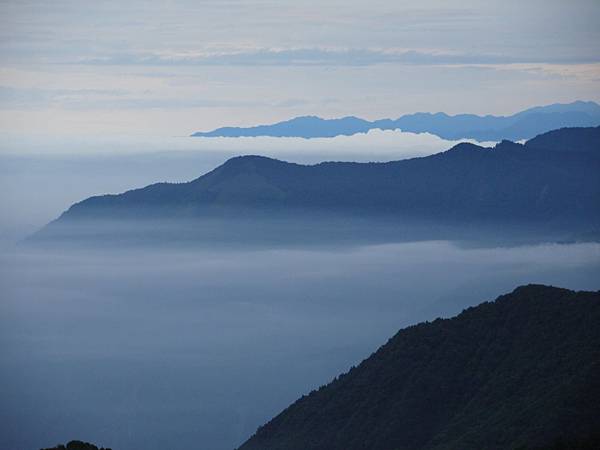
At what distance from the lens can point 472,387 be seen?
54.8 meters

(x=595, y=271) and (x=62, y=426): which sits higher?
(x=595, y=271)

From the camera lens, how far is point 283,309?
182 meters

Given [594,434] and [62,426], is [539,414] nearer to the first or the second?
[594,434]

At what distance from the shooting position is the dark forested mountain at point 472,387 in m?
46.2

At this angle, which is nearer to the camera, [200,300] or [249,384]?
[249,384]

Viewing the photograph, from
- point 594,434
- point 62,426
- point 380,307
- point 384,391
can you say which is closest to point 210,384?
point 62,426

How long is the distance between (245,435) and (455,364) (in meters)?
56.9

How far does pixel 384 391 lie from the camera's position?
186 ft

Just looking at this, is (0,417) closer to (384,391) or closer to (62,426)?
(62,426)

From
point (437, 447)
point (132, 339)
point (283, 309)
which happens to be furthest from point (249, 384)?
point (437, 447)

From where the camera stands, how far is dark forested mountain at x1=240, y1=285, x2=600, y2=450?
46250mm

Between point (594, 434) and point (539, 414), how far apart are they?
697 centimetres

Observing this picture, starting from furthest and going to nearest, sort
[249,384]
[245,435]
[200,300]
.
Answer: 1. [200,300]
2. [249,384]
3. [245,435]

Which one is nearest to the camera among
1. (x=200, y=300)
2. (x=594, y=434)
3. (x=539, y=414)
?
(x=594, y=434)
